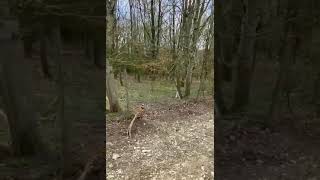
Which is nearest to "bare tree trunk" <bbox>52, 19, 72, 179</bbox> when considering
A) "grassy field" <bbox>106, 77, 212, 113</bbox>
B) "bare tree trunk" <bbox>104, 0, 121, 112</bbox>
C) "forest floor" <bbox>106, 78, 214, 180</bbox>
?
"forest floor" <bbox>106, 78, 214, 180</bbox>

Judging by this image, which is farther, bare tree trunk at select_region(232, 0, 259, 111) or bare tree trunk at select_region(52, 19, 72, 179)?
bare tree trunk at select_region(232, 0, 259, 111)

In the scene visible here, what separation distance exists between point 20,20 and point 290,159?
60.7 inches

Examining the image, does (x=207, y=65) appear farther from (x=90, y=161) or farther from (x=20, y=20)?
(x=20, y=20)

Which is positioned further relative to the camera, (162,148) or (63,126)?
(162,148)

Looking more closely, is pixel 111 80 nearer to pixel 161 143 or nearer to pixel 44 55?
pixel 161 143

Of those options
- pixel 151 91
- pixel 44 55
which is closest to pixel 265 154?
pixel 44 55

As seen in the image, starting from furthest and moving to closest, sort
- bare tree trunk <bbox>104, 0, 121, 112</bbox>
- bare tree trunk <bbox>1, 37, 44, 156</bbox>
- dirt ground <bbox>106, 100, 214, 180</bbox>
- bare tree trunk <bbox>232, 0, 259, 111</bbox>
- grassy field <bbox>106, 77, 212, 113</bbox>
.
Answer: grassy field <bbox>106, 77, 212, 113</bbox>, bare tree trunk <bbox>104, 0, 121, 112</bbox>, dirt ground <bbox>106, 100, 214, 180</bbox>, bare tree trunk <bbox>232, 0, 259, 111</bbox>, bare tree trunk <bbox>1, 37, 44, 156</bbox>

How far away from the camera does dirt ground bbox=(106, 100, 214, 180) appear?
202cm

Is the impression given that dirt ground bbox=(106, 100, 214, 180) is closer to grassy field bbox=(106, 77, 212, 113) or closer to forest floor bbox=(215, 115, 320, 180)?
forest floor bbox=(215, 115, 320, 180)

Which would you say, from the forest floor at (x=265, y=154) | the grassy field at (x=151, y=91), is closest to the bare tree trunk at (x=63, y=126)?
the forest floor at (x=265, y=154)

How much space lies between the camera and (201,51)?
3775mm

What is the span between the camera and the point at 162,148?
7.63 ft

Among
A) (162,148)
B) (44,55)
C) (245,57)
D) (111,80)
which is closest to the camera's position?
(44,55)

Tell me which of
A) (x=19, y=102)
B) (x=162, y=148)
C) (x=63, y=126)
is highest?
(x=19, y=102)
